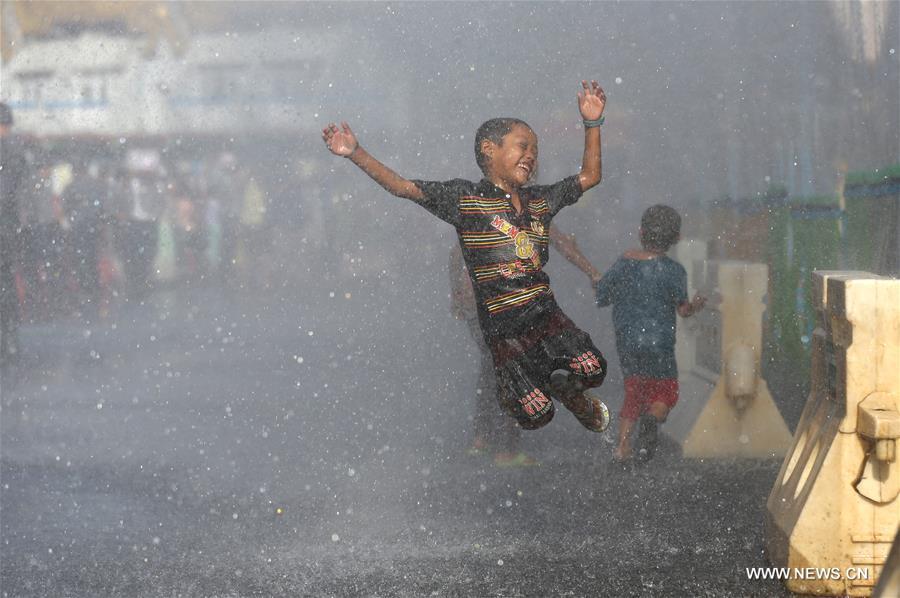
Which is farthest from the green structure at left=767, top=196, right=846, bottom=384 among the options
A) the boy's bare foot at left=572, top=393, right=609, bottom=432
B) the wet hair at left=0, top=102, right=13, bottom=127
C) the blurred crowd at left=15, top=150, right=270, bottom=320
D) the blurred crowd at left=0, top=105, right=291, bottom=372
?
the blurred crowd at left=15, top=150, right=270, bottom=320

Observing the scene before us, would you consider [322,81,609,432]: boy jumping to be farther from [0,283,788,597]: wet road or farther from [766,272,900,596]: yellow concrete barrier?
[766,272,900,596]: yellow concrete barrier

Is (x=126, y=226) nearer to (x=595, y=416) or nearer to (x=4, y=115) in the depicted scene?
(x=4, y=115)

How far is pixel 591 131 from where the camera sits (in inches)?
153

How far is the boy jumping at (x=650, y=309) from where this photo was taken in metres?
5.46

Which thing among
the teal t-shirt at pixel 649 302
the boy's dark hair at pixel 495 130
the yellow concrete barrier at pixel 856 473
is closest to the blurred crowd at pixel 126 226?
the teal t-shirt at pixel 649 302

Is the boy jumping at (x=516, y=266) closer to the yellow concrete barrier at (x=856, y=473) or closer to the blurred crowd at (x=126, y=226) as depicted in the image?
the yellow concrete barrier at (x=856, y=473)

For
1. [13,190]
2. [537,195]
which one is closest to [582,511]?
[537,195]

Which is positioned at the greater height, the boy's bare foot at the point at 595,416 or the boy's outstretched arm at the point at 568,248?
the boy's outstretched arm at the point at 568,248

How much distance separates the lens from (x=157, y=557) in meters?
4.50

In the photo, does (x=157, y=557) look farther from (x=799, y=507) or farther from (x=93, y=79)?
(x=93, y=79)

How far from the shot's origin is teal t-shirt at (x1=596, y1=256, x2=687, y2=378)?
5473mm

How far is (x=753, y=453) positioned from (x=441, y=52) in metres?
12.0

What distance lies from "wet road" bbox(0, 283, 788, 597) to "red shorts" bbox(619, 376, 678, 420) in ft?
1.10

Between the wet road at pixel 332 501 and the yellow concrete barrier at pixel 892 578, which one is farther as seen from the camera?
the wet road at pixel 332 501
